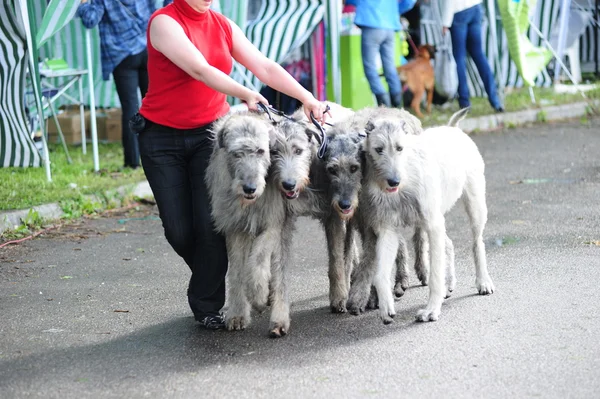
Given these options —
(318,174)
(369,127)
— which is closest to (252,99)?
(318,174)

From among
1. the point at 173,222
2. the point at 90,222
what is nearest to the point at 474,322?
the point at 173,222

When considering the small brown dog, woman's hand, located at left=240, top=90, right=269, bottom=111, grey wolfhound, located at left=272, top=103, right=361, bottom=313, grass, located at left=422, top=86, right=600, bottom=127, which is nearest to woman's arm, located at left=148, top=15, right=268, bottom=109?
woman's hand, located at left=240, top=90, right=269, bottom=111

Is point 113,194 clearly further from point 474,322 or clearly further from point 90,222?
point 474,322

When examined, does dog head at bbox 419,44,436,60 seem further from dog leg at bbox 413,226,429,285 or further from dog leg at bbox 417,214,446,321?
dog leg at bbox 417,214,446,321

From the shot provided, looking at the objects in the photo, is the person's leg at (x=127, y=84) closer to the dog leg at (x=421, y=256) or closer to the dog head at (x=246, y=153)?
the dog leg at (x=421, y=256)

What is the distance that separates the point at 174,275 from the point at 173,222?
1.61 metres

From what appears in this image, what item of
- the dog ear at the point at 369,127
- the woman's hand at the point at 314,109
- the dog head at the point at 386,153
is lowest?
the dog head at the point at 386,153

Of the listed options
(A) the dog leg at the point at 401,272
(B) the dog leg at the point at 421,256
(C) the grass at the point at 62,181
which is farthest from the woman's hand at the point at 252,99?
(C) the grass at the point at 62,181

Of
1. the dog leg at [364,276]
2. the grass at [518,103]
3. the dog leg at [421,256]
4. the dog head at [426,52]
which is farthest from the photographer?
the dog head at [426,52]

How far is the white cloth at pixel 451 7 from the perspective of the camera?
48.9 feet

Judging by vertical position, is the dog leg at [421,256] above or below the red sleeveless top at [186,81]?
below

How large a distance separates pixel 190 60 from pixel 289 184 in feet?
3.03

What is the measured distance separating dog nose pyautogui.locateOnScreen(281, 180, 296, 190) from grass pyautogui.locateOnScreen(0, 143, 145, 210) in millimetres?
4609

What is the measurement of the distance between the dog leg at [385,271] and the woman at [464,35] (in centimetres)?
957
